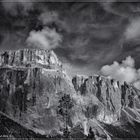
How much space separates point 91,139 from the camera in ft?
382

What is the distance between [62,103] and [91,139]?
5305 cm

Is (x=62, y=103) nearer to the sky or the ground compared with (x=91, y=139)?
nearer to the sky

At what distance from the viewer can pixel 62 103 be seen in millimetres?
167250

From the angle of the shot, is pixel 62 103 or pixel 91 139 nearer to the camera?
pixel 91 139
